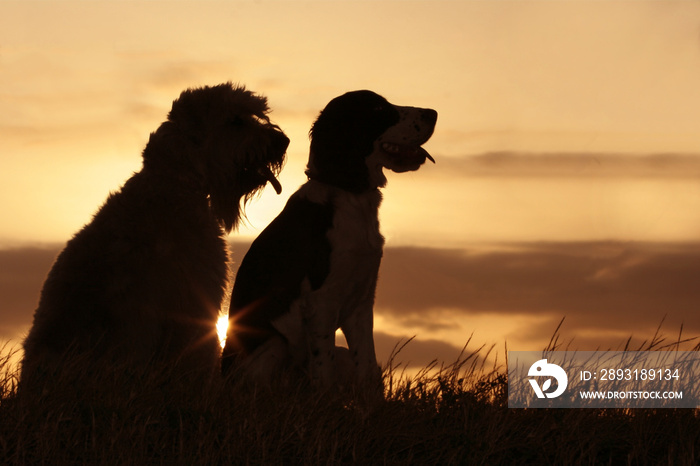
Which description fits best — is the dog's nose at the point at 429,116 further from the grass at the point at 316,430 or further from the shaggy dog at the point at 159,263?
the grass at the point at 316,430

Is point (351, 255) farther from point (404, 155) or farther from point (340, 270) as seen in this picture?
point (404, 155)

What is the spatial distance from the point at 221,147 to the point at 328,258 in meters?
1.45

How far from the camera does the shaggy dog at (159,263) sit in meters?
6.47

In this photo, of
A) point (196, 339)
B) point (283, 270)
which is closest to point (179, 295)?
point (196, 339)

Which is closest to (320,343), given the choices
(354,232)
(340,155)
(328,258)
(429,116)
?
(328,258)

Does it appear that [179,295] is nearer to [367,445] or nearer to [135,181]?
[135,181]

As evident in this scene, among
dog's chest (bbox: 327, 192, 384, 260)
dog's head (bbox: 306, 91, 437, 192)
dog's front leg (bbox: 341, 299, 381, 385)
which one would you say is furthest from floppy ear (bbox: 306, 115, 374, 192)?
dog's front leg (bbox: 341, 299, 381, 385)

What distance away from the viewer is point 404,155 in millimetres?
7141

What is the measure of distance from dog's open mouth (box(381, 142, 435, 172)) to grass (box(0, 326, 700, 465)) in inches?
75.3

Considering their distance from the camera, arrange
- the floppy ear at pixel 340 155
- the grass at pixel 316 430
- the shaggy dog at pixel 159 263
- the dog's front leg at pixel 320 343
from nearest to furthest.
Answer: the grass at pixel 316 430, the shaggy dog at pixel 159 263, the dog's front leg at pixel 320 343, the floppy ear at pixel 340 155

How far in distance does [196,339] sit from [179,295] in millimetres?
386

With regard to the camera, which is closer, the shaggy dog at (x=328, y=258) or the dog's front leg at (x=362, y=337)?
the shaggy dog at (x=328, y=258)

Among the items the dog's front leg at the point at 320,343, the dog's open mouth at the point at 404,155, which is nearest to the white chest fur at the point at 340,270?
the dog's front leg at the point at 320,343

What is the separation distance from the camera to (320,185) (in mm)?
6898
